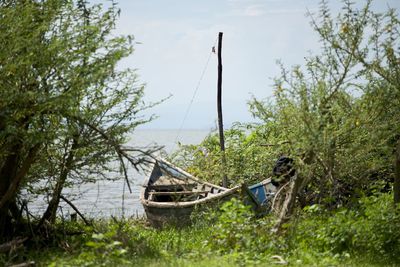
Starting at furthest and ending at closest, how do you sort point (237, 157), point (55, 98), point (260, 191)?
point (237, 157) → point (260, 191) → point (55, 98)

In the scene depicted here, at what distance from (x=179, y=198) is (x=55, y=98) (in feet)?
21.1

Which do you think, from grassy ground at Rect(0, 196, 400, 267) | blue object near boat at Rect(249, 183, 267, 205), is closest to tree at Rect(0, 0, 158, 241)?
grassy ground at Rect(0, 196, 400, 267)

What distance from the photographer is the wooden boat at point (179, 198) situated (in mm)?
16547

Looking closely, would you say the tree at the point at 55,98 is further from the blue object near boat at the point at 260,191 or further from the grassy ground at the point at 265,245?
the blue object near boat at the point at 260,191

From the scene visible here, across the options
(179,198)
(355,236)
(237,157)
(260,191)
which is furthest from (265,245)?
(237,157)

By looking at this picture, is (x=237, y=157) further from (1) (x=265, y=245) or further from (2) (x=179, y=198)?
(1) (x=265, y=245)

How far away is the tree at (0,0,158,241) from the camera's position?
35.2 ft

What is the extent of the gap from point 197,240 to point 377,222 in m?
3.49

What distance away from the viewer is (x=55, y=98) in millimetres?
10688

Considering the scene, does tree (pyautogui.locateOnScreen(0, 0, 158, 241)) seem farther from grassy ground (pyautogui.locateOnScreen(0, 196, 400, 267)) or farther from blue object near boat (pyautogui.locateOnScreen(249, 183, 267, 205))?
blue object near boat (pyautogui.locateOnScreen(249, 183, 267, 205))

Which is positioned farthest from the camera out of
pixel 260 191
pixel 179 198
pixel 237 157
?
pixel 237 157

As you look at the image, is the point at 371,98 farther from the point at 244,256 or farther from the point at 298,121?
the point at 244,256

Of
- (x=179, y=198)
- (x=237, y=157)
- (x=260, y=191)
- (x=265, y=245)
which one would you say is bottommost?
(x=265, y=245)

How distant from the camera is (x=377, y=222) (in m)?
12.0
